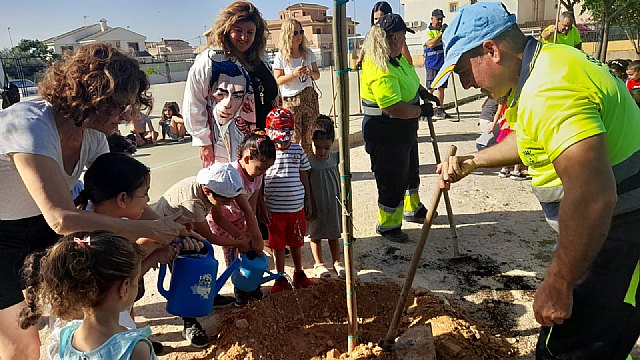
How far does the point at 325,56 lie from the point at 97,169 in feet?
117

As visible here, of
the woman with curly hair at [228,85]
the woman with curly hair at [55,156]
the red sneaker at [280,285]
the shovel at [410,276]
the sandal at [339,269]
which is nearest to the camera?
the woman with curly hair at [55,156]

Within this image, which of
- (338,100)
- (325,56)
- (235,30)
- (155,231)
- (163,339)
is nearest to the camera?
(155,231)

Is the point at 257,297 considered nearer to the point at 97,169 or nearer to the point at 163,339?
the point at 163,339

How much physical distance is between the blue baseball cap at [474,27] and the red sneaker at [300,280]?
7.18 feet

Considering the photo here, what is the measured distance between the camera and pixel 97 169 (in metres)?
2.24

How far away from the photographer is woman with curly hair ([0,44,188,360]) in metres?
1.86

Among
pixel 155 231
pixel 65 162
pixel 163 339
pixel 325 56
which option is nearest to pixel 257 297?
pixel 163 339

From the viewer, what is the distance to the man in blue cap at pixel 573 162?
146cm

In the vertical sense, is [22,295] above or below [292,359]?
above

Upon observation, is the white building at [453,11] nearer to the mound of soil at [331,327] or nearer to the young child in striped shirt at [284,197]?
the young child in striped shirt at [284,197]

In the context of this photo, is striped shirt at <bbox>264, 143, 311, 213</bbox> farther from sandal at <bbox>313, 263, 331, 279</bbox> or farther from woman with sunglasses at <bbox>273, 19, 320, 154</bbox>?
woman with sunglasses at <bbox>273, 19, 320, 154</bbox>

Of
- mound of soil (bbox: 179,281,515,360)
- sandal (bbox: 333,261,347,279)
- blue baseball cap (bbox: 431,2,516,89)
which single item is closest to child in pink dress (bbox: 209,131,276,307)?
mound of soil (bbox: 179,281,515,360)

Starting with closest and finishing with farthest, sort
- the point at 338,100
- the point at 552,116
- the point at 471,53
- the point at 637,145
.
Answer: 1. the point at 552,116
2. the point at 637,145
3. the point at 471,53
4. the point at 338,100

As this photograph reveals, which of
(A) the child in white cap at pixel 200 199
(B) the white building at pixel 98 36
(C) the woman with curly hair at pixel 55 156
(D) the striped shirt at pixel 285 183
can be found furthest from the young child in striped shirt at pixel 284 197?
(B) the white building at pixel 98 36
